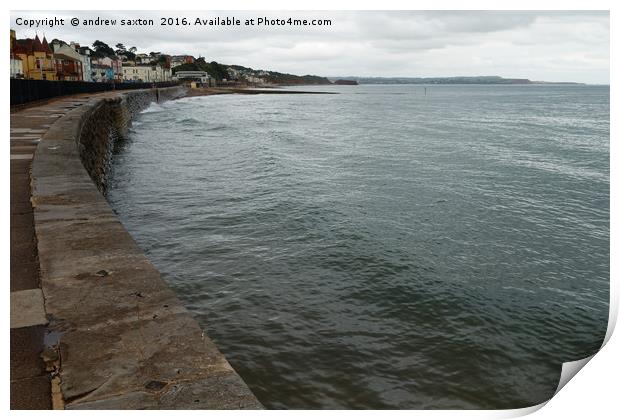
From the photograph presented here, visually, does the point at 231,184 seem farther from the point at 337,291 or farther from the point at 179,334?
the point at 179,334

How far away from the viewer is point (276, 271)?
7.99 m

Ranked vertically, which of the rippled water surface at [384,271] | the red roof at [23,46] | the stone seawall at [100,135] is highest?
the red roof at [23,46]

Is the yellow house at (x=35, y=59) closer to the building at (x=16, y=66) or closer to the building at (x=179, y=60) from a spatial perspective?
the building at (x=16, y=66)

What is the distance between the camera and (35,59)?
59750 mm

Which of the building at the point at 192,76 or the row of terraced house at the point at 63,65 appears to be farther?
the building at the point at 192,76

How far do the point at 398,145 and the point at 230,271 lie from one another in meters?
19.2

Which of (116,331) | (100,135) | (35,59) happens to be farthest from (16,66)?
(116,331)

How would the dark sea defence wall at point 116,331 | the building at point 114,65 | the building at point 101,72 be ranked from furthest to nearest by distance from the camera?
the building at point 114,65
the building at point 101,72
the dark sea defence wall at point 116,331

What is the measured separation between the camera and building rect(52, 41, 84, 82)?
241ft

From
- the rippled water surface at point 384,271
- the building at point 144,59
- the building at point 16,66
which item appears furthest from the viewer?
the building at point 144,59

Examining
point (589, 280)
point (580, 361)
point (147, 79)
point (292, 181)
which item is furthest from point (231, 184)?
point (147, 79)

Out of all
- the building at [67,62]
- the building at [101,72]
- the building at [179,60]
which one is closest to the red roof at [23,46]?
the building at [67,62]

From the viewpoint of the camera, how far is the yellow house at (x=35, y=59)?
55500 mm

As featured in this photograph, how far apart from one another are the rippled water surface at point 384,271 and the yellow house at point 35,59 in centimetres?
4740
